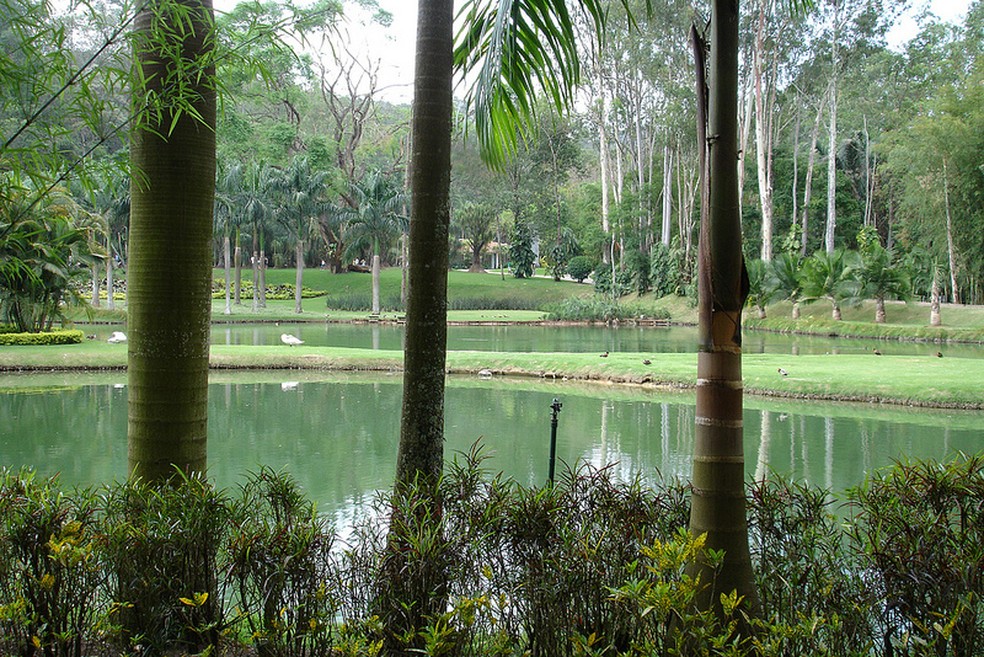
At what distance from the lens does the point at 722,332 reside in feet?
8.88

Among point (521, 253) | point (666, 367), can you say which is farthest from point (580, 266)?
point (666, 367)

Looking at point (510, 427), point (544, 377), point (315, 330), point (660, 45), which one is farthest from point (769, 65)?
point (510, 427)

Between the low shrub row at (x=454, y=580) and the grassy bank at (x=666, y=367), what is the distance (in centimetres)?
1155

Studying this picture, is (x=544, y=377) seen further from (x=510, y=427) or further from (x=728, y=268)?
(x=728, y=268)

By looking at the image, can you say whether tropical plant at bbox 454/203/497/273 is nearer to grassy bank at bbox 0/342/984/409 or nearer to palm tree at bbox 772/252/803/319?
palm tree at bbox 772/252/803/319

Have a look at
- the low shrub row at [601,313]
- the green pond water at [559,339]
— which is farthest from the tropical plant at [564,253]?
the green pond water at [559,339]

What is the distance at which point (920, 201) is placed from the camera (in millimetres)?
29344

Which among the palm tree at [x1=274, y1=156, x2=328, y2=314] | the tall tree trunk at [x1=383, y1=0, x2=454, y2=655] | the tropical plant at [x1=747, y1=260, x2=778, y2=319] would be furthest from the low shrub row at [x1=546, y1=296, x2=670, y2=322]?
the tall tree trunk at [x1=383, y1=0, x2=454, y2=655]

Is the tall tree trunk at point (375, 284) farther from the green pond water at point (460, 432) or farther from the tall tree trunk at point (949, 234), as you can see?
the tall tree trunk at point (949, 234)

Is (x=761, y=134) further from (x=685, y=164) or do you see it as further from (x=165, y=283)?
(x=165, y=283)

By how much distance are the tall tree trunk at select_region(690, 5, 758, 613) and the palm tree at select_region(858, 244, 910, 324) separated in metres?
28.3

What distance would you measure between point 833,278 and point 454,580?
29.8m

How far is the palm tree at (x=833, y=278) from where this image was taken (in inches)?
1136

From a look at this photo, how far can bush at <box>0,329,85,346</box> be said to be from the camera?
19.3 m
